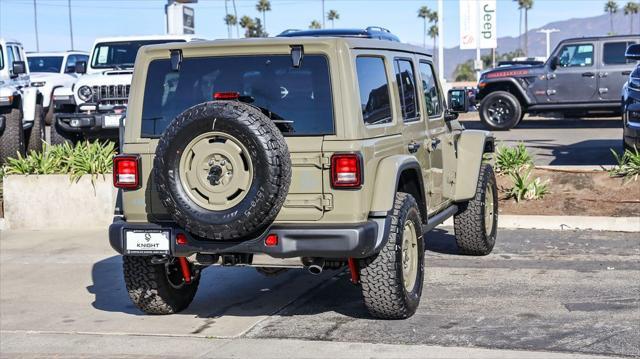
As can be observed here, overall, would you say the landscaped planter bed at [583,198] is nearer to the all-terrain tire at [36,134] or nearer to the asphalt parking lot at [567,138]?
the asphalt parking lot at [567,138]

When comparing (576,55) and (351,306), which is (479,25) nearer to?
(576,55)

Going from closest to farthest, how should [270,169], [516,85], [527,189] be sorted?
[270,169] → [527,189] → [516,85]

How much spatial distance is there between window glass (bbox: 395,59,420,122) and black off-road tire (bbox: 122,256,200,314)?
6.92 feet

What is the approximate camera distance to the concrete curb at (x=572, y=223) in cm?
1045

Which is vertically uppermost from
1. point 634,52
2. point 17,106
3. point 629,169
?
point 634,52

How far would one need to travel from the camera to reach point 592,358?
5.80 metres

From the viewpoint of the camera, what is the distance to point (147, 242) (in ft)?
21.7

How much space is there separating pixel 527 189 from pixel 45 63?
17329 millimetres

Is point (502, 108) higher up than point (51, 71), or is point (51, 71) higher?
point (51, 71)

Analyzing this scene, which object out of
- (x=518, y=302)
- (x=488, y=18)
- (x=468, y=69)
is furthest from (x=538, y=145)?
(x=468, y=69)

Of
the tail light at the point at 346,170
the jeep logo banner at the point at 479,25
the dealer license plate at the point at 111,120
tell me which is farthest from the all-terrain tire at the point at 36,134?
the jeep logo banner at the point at 479,25

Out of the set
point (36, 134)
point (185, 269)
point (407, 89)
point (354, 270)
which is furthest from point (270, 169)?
point (36, 134)

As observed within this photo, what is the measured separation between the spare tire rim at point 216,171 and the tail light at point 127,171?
562 millimetres

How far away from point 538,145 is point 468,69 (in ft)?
321
